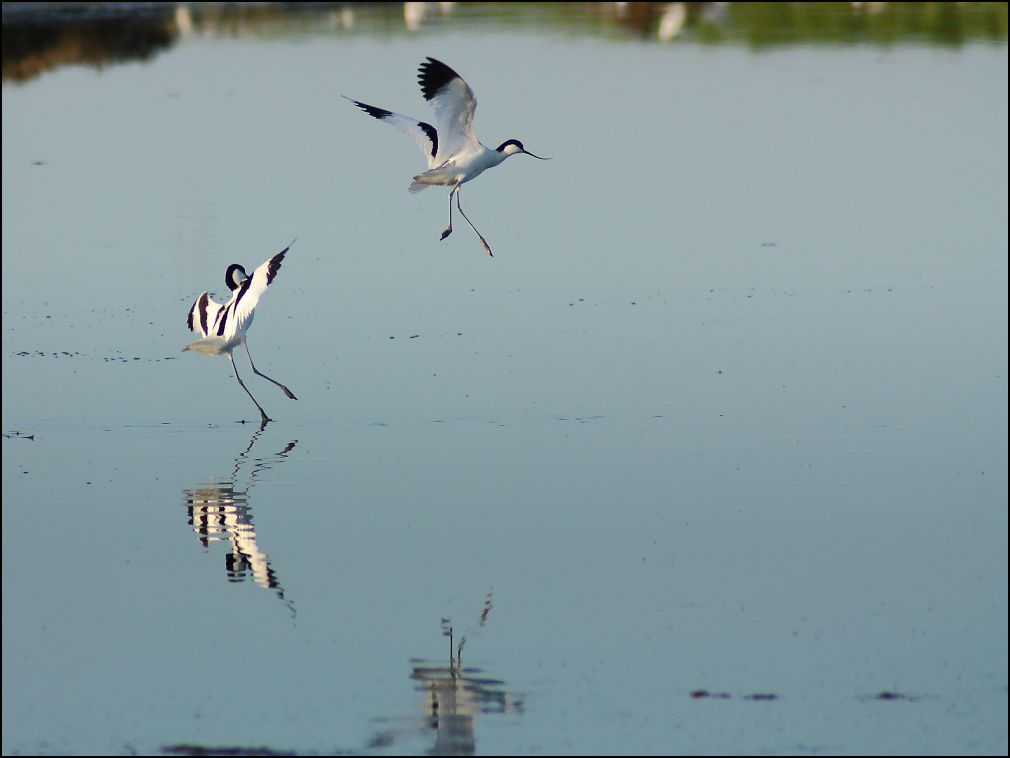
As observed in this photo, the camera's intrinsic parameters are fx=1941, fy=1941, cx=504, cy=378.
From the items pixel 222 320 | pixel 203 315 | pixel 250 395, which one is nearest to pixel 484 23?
pixel 203 315

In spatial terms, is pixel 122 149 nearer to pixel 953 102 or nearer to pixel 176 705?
pixel 953 102

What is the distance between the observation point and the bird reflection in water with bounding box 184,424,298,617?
27.4 ft

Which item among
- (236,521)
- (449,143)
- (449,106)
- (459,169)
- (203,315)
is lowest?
(236,521)

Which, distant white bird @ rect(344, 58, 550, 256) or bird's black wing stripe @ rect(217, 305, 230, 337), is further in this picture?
distant white bird @ rect(344, 58, 550, 256)

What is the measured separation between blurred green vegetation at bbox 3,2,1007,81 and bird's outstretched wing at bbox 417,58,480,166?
20.2 meters

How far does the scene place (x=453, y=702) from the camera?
678cm

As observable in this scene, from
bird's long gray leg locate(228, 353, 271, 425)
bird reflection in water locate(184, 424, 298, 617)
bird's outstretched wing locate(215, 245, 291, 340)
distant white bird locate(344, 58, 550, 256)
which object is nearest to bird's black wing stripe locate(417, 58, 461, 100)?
distant white bird locate(344, 58, 550, 256)

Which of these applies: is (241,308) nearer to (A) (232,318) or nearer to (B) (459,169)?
(A) (232,318)

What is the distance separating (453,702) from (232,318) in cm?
518

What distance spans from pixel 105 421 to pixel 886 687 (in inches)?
225

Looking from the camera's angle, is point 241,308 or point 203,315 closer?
point 241,308

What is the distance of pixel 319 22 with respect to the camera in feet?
135

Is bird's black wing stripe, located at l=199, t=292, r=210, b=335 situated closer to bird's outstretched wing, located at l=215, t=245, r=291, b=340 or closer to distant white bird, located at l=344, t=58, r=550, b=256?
bird's outstretched wing, located at l=215, t=245, r=291, b=340

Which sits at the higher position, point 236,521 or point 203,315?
point 203,315
